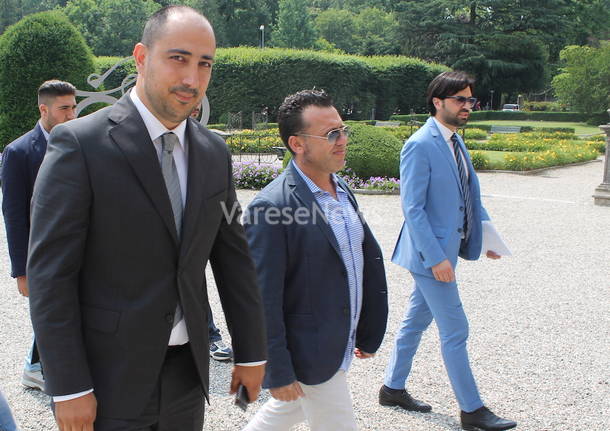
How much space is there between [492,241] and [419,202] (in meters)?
0.64

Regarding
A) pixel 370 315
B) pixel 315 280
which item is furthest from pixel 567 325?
pixel 315 280

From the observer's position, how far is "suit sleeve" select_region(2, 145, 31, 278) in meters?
3.46

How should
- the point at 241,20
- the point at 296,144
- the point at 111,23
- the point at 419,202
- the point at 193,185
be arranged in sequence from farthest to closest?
the point at 241,20
the point at 111,23
the point at 419,202
the point at 296,144
the point at 193,185

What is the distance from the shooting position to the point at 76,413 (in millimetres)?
1613

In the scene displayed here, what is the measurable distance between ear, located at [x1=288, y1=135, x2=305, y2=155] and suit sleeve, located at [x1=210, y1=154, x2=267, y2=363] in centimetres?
66

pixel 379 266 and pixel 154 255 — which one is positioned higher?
pixel 154 255

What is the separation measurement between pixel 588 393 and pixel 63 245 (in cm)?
344

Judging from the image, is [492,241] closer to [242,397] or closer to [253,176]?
[242,397]

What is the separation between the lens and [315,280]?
8.13 feet

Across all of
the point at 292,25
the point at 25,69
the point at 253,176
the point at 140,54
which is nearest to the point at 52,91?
the point at 140,54

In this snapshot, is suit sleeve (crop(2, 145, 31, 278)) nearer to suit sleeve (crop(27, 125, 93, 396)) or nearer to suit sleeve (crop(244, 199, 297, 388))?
suit sleeve (crop(244, 199, 297, 388))

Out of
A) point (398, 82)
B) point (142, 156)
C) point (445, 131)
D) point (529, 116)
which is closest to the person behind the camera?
point (142, 156)

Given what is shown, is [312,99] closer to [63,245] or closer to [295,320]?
[295,320]

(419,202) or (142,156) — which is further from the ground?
(142,156)
